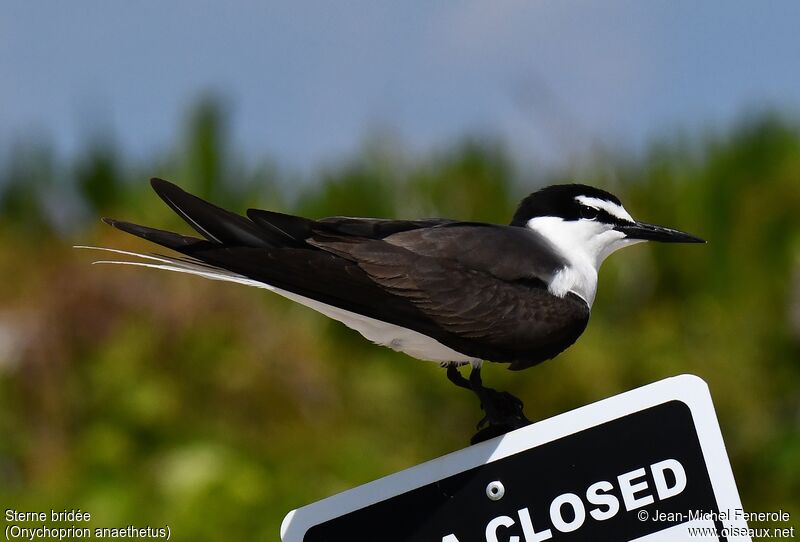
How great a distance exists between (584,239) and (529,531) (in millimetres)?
954

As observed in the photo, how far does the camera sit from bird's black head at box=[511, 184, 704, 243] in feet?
10.7

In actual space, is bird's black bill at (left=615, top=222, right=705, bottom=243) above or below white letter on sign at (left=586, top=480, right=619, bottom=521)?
above

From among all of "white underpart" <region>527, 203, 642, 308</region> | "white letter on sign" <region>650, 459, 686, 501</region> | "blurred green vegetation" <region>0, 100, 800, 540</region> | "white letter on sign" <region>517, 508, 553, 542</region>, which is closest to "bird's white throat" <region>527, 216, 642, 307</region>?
"white underpart" <region>527, 203, 642, 308</region>

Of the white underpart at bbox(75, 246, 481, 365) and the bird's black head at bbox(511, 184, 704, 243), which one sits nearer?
the white underpart at bbox(75, 246, 481, 365)

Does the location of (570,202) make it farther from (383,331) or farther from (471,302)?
(383,331)

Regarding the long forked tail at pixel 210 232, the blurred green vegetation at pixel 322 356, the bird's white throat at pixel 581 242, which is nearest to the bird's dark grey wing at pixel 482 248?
the bird's white throat at pixel 581 242

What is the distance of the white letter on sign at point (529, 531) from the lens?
105 inches

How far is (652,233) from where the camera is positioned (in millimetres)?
3246

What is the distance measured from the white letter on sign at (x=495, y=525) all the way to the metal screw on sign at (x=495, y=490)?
47 millimetres

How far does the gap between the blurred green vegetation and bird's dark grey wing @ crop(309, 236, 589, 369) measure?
115 inches

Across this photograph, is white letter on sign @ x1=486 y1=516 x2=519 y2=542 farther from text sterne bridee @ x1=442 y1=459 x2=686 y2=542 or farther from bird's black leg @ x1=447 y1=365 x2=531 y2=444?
bird's black leg @ x1=447 y1=365 x2=531 y2=444

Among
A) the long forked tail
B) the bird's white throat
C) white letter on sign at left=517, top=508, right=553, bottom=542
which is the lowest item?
white letter on sign at left=517, top=508, right=553, bottom=542

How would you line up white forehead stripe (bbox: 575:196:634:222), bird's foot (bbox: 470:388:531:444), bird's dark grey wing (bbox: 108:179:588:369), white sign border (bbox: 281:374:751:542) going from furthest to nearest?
white forehead stripe (bbox: 575:196:634:222) → bird's foot (bbox: 470:388:531:444) → bird's dark grey wing (bbox: 108:179:588:369) → white sign border (bbox: 281:374:751:542)

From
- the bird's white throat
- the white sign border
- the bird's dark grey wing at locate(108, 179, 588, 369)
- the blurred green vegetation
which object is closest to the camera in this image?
the white sign border
